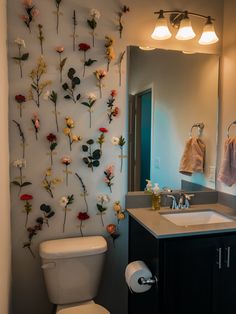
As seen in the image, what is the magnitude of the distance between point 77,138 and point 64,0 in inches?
35.3

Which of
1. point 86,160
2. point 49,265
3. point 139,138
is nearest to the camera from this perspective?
point 49,265

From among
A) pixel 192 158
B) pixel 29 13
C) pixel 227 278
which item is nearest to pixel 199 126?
pixel 192 158

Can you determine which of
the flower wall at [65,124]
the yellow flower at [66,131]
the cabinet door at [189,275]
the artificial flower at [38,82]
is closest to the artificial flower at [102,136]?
the flower wall at [65,124]

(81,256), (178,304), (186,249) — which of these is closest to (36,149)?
(81,256)

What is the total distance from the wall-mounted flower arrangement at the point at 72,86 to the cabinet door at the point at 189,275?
107 centimetres

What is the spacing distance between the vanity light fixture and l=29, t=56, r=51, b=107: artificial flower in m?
0.78

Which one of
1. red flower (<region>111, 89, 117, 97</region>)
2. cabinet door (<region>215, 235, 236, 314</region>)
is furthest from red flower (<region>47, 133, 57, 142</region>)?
cabinet door (<region>215, 235, 236, 314</region>)

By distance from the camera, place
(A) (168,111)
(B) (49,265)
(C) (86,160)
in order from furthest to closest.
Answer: (A) (168,111) → (C) (86,160) → (B) (49,265)

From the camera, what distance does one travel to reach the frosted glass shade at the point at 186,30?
1862mm

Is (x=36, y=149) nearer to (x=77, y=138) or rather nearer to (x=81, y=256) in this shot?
(x=77, y=138)

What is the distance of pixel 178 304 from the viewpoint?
1.51m

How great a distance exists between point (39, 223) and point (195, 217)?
3.53 ft

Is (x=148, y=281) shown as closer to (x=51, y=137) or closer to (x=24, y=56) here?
(x=51, y=137)

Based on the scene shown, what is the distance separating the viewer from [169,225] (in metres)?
1.62
